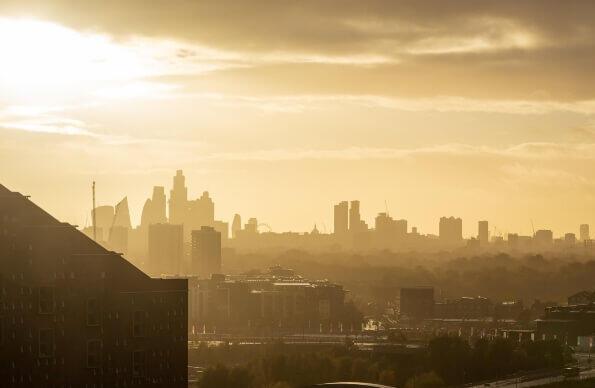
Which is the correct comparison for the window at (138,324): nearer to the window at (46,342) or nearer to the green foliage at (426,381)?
the window at (46,342)

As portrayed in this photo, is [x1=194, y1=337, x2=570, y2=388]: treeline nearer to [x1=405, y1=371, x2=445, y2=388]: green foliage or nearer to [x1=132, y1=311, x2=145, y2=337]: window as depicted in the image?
[x1=405, y1=371, x2=445, y2=388]: green foliage

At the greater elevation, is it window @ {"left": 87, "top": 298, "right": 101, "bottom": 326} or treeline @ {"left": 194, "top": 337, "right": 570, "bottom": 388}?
window @ {"left": 87, "top": 298, "right": 101, "bottom": 326}

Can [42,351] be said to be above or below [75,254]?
below

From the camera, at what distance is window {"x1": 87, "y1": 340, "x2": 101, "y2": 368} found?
90562mm

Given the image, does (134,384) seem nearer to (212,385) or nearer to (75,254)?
(75,254)

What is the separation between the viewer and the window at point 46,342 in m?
88.0

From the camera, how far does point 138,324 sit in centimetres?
9375

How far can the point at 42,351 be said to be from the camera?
3467 inches

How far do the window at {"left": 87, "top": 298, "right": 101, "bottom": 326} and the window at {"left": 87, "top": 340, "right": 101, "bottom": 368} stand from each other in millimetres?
1138

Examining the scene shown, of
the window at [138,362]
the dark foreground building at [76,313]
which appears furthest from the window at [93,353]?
the window at [138,362]

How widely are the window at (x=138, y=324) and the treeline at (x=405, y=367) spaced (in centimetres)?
6118

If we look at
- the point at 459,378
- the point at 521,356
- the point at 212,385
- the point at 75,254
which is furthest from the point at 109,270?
the point at 521,356

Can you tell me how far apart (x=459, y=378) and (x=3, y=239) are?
100 metres

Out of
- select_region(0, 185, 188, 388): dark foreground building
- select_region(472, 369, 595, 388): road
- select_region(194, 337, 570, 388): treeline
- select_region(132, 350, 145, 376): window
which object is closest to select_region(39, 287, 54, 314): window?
select_region(0, 185, 188, 388): dark foreground building
